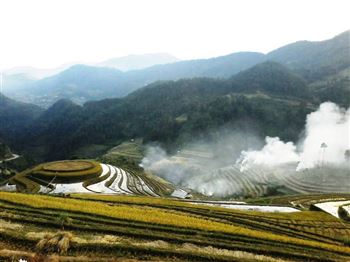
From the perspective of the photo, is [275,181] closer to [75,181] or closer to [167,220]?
[75,181]

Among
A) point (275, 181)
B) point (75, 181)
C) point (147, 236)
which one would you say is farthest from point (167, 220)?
point (275, 181)

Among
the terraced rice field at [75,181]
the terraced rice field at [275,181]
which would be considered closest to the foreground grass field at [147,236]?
the terraced rice field at [75,181]

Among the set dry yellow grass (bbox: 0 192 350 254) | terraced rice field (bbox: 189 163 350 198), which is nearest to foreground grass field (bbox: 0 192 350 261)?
dry yellow grass (bbox: 0 192 350 254)

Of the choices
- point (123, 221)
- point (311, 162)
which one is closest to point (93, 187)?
point (123, 221)

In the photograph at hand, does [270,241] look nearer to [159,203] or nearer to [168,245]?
[168,245]

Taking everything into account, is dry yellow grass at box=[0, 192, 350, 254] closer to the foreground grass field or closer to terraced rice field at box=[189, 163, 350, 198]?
the foreground grass field

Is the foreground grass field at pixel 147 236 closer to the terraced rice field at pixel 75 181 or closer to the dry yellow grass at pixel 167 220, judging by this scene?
the dry yellow grass at pixel 167 220

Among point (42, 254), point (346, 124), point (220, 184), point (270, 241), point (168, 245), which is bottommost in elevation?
point (220, 184)
